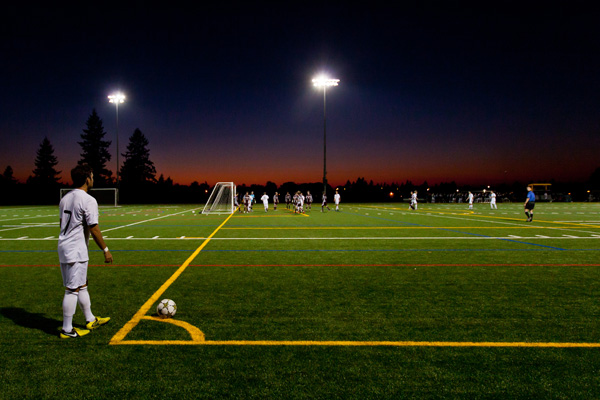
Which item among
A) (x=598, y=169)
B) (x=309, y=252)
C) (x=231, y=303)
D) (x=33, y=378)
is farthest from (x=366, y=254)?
(x=598, y=169)

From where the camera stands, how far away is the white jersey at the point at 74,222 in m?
4.22

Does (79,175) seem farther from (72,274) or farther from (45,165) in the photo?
(45,165)

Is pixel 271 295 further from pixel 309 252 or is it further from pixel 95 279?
pixel 309 252

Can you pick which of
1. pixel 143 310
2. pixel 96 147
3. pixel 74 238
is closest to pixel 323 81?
pixel 143 310

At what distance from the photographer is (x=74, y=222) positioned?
167 inches

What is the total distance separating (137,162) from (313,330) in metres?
102

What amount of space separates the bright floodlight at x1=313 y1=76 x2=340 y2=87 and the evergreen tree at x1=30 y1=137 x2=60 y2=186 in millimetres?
72182

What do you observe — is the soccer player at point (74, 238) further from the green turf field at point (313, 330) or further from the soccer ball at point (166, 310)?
the soccer ball at point (166, 310)

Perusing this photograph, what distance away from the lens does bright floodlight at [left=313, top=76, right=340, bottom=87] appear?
1695 inches

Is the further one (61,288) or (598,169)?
(598,169)

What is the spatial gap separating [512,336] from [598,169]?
17310 centimetres

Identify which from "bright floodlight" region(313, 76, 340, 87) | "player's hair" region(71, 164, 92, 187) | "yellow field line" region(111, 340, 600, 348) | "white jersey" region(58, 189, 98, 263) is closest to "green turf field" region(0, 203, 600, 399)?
"yellow field line" region(111, 340, 600, 348)

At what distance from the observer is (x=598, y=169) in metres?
140

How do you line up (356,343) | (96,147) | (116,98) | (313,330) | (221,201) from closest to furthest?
(356,343), (313,330), (221,201), (116,98), (96,147)
